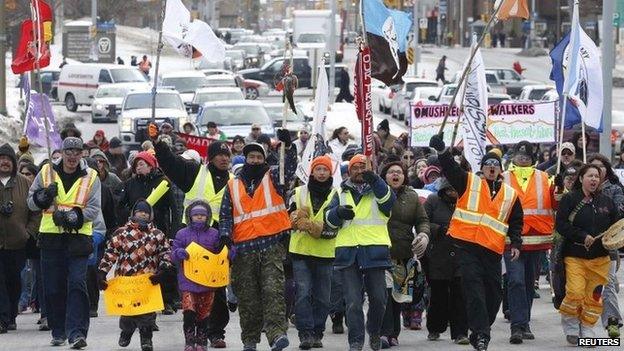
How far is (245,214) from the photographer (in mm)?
12508

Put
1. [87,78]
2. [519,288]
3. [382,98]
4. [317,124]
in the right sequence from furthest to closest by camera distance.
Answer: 1. [382,98]
2. [87,78]
3. [317,124]
4. [519,288]

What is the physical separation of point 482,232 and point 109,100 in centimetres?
3550

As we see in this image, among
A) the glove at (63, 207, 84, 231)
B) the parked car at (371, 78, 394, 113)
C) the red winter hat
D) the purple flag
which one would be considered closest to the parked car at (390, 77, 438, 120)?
the parked car at (371, 78, 394, 113)

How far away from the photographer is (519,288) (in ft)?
43.7

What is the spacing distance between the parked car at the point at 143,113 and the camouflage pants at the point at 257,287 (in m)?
20.7

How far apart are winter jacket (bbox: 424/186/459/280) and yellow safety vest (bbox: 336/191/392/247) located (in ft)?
3.35

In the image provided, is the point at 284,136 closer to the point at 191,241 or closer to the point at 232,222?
the point at 232,222

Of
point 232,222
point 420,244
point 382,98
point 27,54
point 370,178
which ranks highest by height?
point 27,54

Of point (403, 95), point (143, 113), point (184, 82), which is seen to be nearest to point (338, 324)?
point (143, 113)

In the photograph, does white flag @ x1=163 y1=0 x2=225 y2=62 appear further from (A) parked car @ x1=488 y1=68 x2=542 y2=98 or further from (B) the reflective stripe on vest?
(A) parked car @ x1=488 y1=68 x2=542 y2=98

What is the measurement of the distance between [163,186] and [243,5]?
13862 cm

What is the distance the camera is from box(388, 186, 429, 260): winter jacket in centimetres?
1325

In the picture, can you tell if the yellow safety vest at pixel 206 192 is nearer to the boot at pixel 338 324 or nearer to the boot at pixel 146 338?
the boot at pixel 146 338

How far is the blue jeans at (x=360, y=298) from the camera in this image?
40.9 feet
